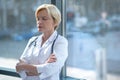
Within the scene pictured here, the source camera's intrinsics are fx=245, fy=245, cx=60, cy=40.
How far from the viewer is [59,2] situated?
248 cm

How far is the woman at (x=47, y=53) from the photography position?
169cm

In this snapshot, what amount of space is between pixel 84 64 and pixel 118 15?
0.69m

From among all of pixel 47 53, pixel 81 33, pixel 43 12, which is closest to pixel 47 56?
pixel 47 53

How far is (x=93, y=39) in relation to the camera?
2.80 m

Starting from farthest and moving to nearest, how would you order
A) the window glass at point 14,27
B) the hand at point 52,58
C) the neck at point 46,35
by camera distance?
the window glass at point 14,27 → the neck at point 46,35 → the hand at point 52,58

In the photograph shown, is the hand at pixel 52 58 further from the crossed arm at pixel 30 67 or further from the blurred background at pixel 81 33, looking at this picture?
the blurred background at pixel 81 33

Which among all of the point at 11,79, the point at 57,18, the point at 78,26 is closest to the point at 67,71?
the point at 78,26

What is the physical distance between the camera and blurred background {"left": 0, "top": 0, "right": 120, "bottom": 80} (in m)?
2.53

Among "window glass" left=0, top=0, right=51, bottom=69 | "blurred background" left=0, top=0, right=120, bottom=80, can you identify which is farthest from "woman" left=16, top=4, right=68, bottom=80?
"window glass" left=0, top=0, right=51, bottom=69

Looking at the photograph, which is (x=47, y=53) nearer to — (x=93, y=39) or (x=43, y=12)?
(x=43, y=12)

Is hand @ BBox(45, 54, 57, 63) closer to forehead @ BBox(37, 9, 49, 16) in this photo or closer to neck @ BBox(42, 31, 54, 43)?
neck @ BBox(42, 31, 54, 43)

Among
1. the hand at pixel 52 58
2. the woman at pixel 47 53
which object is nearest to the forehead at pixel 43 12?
the woman at pixel 47 53

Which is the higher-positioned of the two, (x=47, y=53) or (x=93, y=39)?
(x=47, y=53)

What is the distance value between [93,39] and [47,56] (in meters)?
1.18
